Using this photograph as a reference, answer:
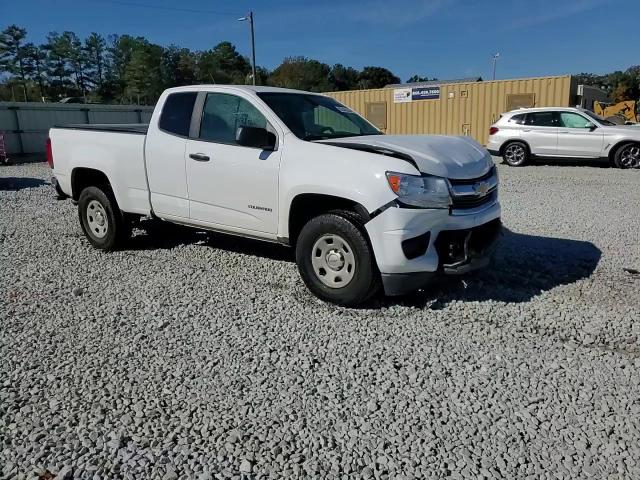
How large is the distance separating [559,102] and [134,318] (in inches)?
779

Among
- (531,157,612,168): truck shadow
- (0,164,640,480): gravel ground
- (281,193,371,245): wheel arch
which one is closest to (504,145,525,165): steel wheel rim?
(531,157,612,168): truck shadow

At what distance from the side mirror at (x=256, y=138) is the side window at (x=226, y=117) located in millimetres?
242

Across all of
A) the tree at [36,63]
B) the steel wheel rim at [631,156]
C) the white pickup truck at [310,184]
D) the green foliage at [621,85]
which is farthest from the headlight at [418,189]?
the tree at [36,63]

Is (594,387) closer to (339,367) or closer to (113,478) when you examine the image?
(339,367)

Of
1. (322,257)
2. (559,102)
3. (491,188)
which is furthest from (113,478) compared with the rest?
(559,102)

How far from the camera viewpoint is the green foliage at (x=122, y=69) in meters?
77.8

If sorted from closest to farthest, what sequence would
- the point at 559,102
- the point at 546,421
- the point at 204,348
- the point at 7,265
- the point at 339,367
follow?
the point at 546,421 → the point at 339,367 → the point at 204,348 → the point at 7,265 → the point at 559,102

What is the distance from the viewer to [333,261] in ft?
14.1

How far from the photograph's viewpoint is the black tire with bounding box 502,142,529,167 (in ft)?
49.1

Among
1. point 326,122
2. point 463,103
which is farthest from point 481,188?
point 463,103

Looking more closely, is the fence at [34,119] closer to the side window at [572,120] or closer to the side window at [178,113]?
the side window at [572,120]

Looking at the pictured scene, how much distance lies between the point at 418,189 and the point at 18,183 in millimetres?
12134

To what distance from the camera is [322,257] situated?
4.37m

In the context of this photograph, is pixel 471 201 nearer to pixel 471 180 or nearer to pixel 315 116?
pixel 471 180
